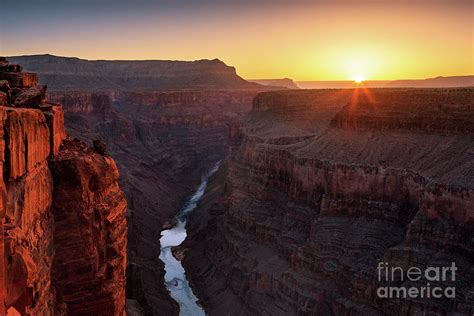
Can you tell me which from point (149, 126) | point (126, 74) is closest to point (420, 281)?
point (149, 126)

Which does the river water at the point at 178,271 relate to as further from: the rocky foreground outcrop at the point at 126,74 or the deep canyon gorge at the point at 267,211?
the rocky foreground outcrop at the point at 126,74

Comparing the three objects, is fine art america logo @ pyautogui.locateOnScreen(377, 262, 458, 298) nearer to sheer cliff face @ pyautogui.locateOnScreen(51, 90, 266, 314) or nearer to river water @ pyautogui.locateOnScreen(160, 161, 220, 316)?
sheer cliff face @ pyautogui.locateOnScreen(51, 90, 266, 314)

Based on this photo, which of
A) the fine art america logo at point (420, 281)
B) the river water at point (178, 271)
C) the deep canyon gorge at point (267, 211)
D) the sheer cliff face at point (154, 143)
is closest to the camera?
the deep canyon gorge at point (267, 211)

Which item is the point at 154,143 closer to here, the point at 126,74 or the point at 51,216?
the point at 126,74

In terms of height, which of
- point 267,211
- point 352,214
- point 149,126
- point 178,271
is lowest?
point 178,271

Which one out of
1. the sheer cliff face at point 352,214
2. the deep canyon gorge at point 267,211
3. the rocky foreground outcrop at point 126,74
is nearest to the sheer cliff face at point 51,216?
the deep canyon gorge at point 267,211

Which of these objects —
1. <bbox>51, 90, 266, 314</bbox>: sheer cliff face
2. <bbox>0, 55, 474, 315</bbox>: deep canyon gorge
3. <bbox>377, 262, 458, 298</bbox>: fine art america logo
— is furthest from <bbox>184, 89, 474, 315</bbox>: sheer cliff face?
<bbox>51, 90, 266, 314</bbox>: sheer cliff face
